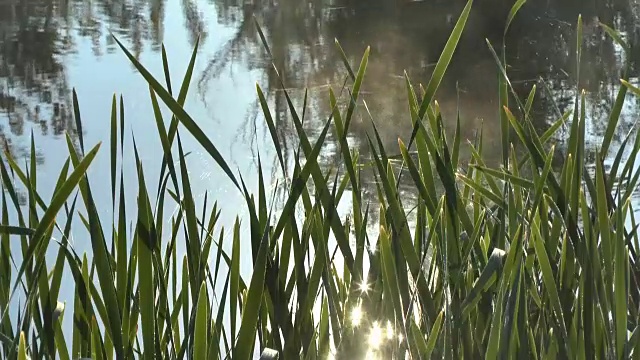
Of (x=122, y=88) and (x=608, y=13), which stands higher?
(x=608, y=13)

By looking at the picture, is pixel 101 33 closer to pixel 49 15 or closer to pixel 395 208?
pixel 49 15

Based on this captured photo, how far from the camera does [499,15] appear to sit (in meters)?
1.46

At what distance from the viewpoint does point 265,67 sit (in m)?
1.32

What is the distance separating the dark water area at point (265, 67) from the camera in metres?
1.06

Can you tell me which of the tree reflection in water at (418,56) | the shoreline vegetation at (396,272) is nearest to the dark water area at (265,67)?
the tree reflection in water at (418,56)

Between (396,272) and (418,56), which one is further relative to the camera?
(418,56)

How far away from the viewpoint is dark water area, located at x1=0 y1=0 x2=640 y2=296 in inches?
41.7

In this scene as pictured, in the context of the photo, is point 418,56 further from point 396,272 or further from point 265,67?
point 396,272

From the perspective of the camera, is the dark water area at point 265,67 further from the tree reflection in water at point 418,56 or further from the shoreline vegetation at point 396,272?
the shoreline vegetation at point 396,272

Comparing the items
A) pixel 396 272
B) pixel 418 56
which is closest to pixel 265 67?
pixel 418 56

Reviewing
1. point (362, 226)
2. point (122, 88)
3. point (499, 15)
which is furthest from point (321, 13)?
point (362, 226)

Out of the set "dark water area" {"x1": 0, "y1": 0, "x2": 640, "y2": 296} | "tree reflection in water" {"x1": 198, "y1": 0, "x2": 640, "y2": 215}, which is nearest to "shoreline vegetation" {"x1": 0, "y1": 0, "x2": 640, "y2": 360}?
"dark water area" {"x1": 0, "y1": 0, "x2": 640, "y2": 296}

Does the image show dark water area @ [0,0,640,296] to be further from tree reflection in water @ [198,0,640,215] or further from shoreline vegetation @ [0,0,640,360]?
shoreline vegetation @ [0,0,640,360]

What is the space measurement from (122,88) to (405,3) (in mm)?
683
